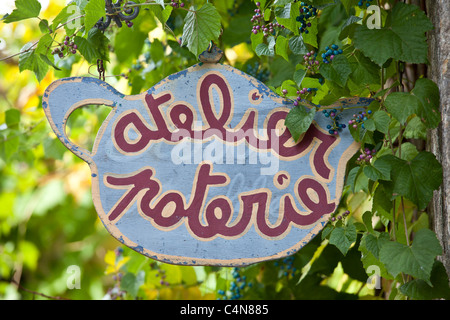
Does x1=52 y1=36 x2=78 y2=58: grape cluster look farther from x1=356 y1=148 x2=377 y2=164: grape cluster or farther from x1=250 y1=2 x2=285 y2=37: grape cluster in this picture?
x1=356 y1=148 x2=377 y2=164: grape cluster

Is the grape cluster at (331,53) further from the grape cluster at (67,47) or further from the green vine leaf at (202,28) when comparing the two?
the grape cluster at (67,47)

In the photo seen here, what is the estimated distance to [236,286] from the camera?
1242mm

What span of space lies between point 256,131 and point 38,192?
65.0 inches

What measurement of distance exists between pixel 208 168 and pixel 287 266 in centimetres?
58

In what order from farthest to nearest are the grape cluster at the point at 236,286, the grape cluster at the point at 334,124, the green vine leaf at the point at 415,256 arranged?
the grape cluster at the point at 236,286
the grape cluster at the point at 334,124
the green vine leaf at the point at 415,256

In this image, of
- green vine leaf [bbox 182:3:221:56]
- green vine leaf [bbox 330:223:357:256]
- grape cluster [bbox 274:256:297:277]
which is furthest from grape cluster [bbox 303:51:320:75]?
grape cluster [bbox 274:256:297:277]

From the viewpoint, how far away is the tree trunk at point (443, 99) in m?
0.70

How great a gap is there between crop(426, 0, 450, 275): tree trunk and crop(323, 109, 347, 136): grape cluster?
0.47ft

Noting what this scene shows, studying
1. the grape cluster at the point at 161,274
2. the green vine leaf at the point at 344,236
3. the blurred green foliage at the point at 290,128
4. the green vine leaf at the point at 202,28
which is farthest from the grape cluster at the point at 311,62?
the grape cluster at the point at 161,274

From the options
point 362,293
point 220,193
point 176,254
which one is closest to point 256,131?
point 220,193

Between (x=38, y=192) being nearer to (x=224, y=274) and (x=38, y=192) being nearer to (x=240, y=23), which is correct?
(x=224, y=274)

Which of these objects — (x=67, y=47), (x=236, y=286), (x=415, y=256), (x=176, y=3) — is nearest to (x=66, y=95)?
(x=67, y=47)

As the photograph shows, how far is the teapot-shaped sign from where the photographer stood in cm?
73

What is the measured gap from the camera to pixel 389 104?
682 mm
